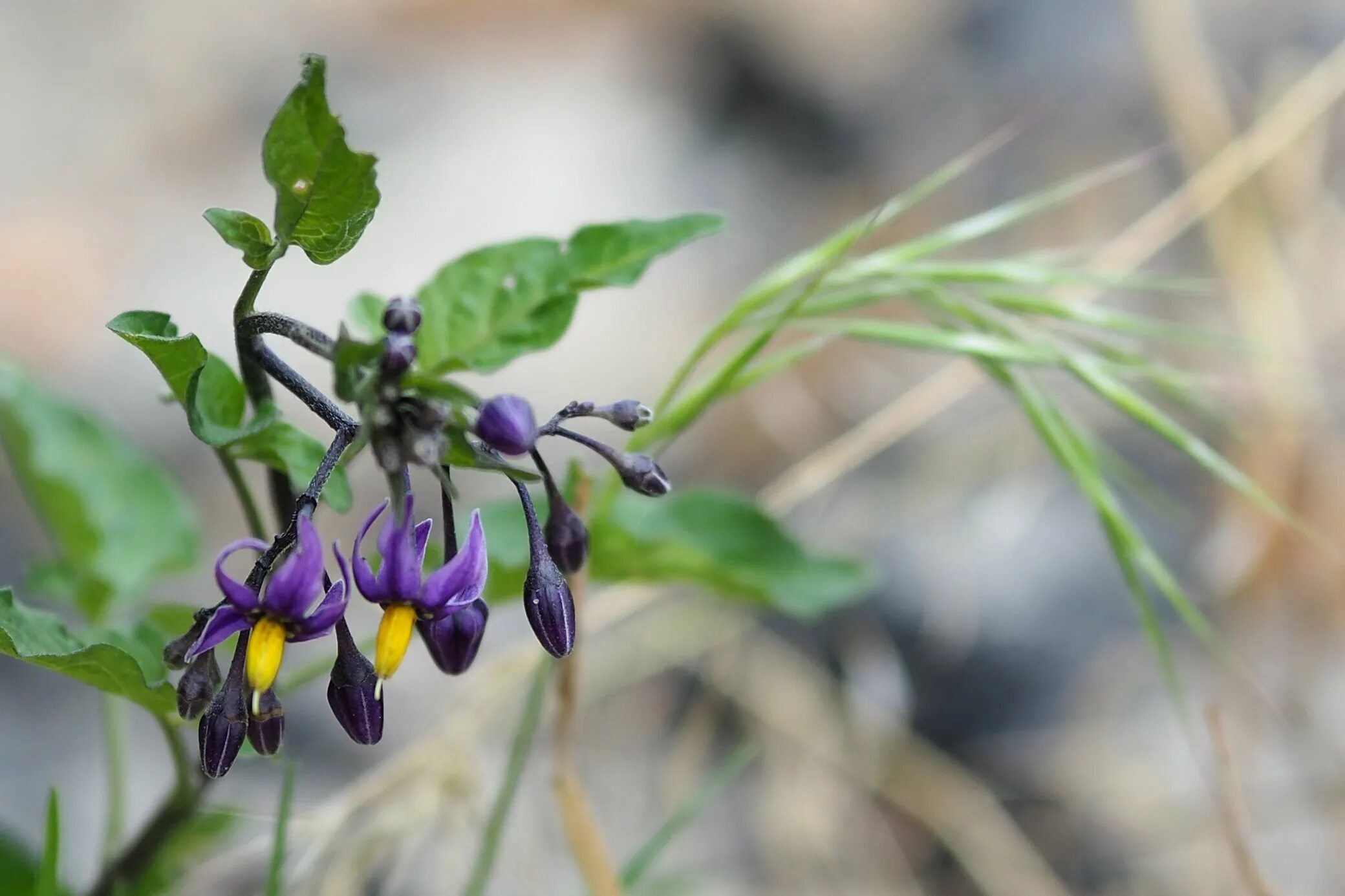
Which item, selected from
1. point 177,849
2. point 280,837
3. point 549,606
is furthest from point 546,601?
point 177,849

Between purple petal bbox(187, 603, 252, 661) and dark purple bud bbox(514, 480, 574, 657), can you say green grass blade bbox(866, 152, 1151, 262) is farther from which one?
purple petal bbox(187, 603, 252, 661)

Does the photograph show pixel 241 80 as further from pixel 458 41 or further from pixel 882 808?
pixel 882 808

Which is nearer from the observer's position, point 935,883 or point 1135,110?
point 935,883

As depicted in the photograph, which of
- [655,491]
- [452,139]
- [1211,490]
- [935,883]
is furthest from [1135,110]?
[655,491]

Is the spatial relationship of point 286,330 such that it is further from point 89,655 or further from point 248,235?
point 89,655

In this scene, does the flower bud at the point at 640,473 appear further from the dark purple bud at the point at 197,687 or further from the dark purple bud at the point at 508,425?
the dark purple bud at the point at 197,687

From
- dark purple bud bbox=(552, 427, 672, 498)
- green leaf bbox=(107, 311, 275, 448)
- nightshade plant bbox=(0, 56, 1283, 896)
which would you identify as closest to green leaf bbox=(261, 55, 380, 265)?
nightshade plant bbox=(0, 56, 1283, 896)
